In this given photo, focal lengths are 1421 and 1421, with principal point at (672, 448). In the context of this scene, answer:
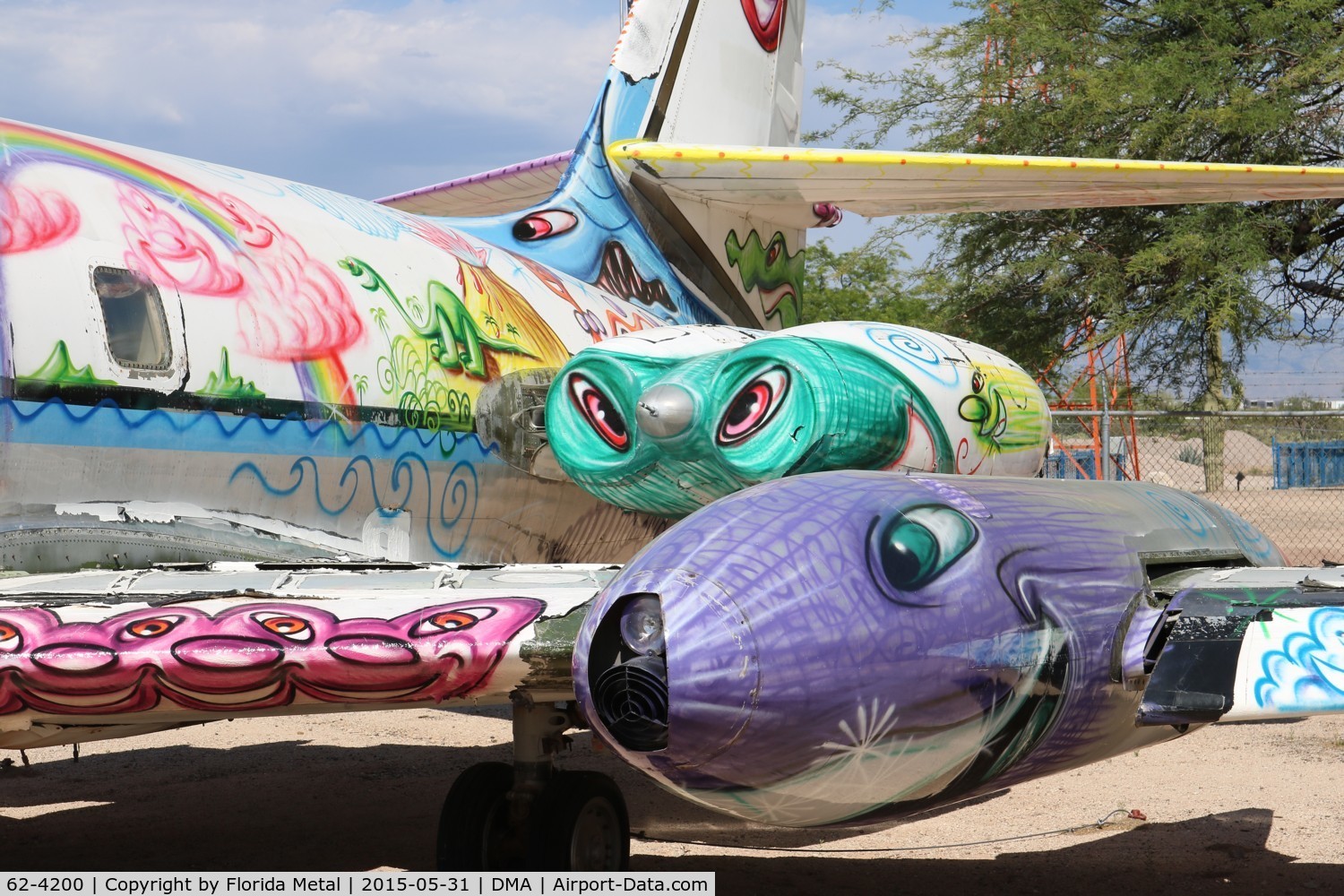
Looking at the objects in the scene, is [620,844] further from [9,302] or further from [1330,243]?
[1330,243]

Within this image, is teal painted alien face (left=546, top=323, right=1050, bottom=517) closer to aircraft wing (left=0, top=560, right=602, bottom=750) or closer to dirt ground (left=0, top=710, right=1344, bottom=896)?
aircraft wing (left=0, top=560, right=602, bottom=750)

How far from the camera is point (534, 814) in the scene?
4836 mm

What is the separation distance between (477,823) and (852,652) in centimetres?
221

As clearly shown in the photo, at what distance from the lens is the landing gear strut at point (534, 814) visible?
4.79 m

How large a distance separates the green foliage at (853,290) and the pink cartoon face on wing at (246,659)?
99.4 feet

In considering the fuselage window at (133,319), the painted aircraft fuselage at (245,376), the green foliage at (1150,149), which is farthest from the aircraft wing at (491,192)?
the green foliage at (1150,149)

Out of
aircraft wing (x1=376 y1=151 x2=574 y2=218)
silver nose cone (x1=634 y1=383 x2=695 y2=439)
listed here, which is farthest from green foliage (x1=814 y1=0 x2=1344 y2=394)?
silver nose cone (x1=634 y1=383 x2=695 y2=439)

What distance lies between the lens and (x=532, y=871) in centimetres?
475

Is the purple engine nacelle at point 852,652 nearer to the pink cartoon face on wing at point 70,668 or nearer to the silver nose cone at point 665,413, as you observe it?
the pink cartoon face on wing at point 70,668

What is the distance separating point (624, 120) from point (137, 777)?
4.85 meters

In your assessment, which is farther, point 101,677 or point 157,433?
point 157,433

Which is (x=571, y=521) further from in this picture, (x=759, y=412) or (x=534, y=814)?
(x=534, y=814)

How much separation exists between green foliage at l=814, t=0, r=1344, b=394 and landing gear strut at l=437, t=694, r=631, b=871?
44.9 feet

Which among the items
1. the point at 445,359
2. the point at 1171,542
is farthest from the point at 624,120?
the point at 1171,542
